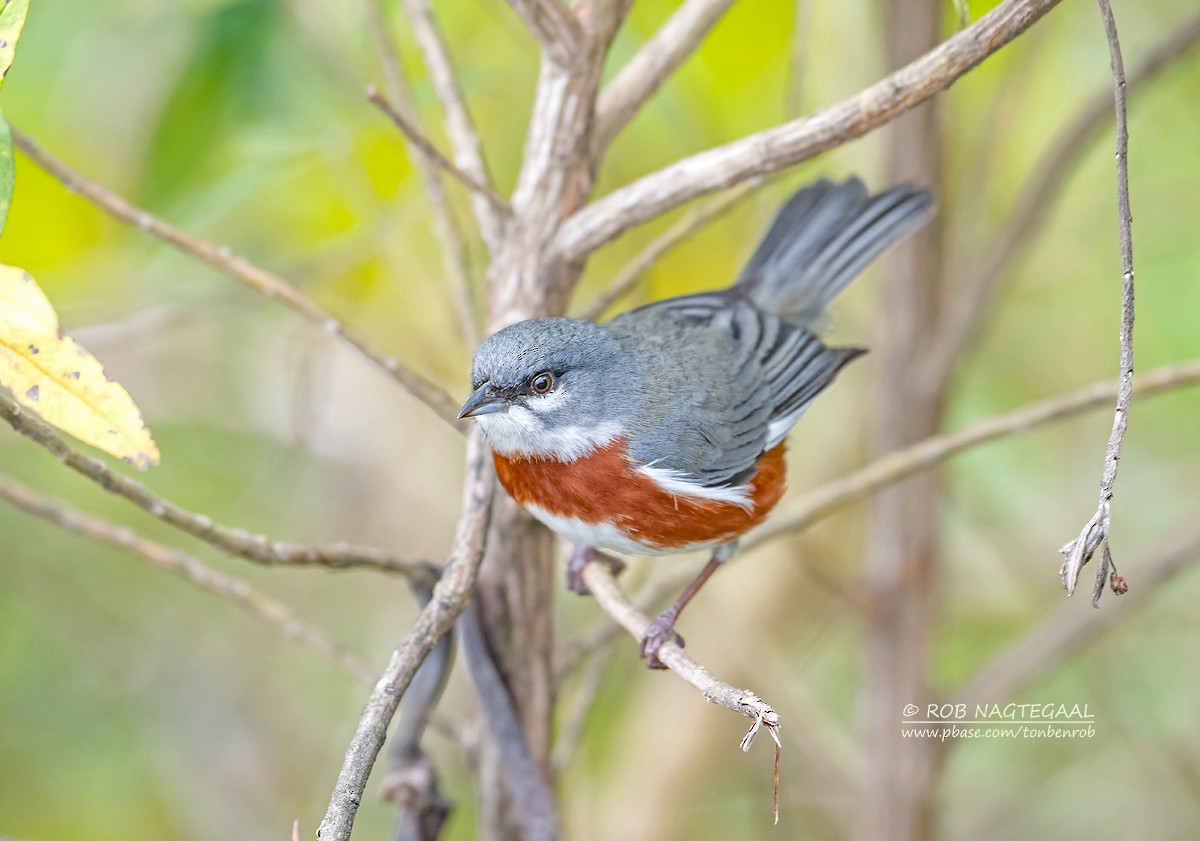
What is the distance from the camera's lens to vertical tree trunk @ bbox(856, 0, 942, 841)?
3.33 metres

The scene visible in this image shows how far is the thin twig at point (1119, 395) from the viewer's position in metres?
1.41

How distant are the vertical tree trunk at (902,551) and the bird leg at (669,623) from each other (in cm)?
80

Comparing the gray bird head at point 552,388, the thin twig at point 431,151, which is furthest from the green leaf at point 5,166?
the gray bird head at point 552,388

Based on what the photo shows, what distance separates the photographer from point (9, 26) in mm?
1390

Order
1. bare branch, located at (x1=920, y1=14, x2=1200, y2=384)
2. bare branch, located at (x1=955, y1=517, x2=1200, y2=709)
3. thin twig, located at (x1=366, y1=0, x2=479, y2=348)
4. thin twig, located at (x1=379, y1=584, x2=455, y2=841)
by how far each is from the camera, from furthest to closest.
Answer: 1. bare branch, located at (x1=955, y1=517, x2=1200, y2=709)
2. bare branch, located at (x1=920, y1=14, x2=1200, y2=384)
3. thin twig, located at (x1=366, y1=0, x2=479, y2=348)
4. thin twig, located at (x1=379, y1=584, x2=455, y2=841)

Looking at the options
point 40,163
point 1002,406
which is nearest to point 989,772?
point 1002,406

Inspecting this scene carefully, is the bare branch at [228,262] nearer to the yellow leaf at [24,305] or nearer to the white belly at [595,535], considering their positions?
the white belly at [595,535]

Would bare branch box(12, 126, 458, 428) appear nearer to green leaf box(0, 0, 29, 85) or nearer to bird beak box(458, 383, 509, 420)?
bird beak box(458, 383, 509, 420)

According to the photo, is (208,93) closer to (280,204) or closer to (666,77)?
(280,204)

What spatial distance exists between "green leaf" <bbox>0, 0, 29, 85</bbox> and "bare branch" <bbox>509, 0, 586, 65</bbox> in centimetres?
80

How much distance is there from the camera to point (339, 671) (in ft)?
16.2

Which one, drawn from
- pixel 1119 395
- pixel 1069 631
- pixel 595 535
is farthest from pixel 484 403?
pixel 1069 631

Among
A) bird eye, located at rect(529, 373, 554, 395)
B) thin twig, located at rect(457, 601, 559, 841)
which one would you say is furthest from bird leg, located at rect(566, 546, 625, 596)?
thin twig, located at rect(457, 601, 559, 841)

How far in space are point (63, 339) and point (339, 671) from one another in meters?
3.82
